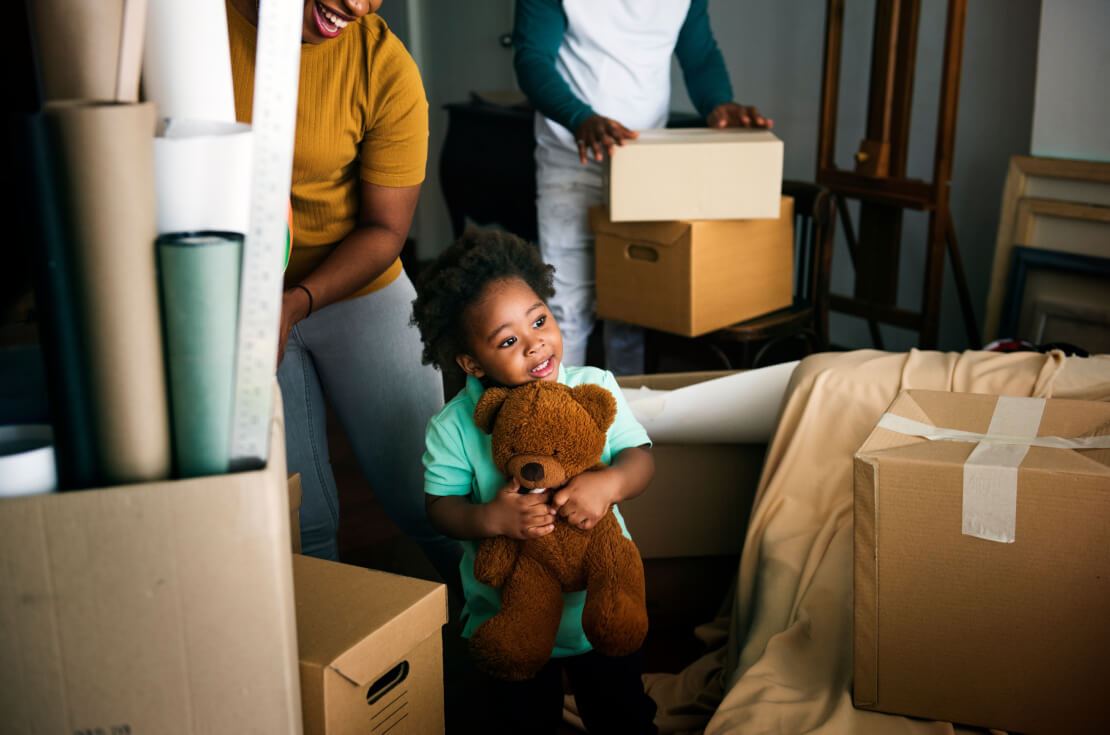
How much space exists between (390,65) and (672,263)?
1.15m

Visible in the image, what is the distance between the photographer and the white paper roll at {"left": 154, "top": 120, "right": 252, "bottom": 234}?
31.7 inches

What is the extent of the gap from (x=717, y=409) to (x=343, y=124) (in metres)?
0.86

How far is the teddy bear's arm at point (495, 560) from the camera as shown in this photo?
1409mm

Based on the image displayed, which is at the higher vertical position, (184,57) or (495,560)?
(184,57)

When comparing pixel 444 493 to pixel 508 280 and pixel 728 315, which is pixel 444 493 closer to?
pixel 508 280

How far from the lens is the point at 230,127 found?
0.86 m

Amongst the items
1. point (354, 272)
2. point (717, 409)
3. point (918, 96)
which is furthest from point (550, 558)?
point (918, 96)

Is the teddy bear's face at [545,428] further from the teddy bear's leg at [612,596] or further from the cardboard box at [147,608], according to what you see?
the cardboard box at [147,608]

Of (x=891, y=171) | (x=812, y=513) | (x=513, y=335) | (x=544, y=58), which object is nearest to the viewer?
(x=513, y=335)

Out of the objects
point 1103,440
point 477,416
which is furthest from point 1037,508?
point 477,416

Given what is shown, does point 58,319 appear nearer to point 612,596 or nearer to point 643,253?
point 612,596

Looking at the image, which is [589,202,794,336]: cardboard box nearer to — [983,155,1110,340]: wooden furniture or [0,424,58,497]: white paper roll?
[983,155,1110,340]: wooden furniture

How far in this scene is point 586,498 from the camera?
137 centimetres

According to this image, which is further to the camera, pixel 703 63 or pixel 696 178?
pixel 703 63
